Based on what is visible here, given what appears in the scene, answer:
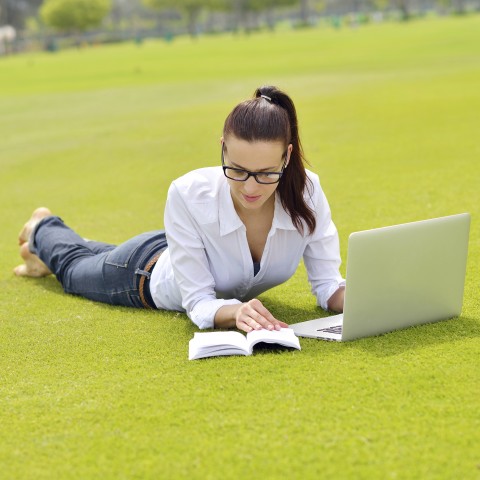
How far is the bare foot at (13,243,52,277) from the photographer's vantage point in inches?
235

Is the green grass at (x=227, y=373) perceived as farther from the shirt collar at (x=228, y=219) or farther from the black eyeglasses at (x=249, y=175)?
the black eyeglasses at (x=249, y=175)

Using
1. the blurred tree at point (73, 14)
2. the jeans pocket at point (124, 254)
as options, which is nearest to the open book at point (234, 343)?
the jeans pocket at point (124, 254)

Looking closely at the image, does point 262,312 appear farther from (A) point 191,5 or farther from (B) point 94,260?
(A) point 191,5

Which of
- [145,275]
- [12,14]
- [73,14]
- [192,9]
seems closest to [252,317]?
[145,275]

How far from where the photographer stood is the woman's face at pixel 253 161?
3.96 metres

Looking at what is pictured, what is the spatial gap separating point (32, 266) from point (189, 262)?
1936 mm

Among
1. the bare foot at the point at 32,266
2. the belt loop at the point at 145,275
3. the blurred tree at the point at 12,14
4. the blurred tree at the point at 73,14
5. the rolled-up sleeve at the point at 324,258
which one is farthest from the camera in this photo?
the blurred tree at the point at 12,14

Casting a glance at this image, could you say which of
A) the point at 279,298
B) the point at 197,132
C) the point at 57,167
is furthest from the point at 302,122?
the point at 279,298

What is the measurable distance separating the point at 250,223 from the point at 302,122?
400 inches

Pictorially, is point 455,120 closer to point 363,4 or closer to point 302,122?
point 302,122

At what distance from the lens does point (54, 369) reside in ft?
13.2

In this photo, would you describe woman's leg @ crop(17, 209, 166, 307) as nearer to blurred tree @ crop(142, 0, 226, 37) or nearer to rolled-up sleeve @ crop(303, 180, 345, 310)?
rolled-up sleeve @ crop(303, 180, 345, 310)

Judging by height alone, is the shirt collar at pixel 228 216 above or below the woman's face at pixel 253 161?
below

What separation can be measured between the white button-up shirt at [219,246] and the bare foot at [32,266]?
5.38 feet
